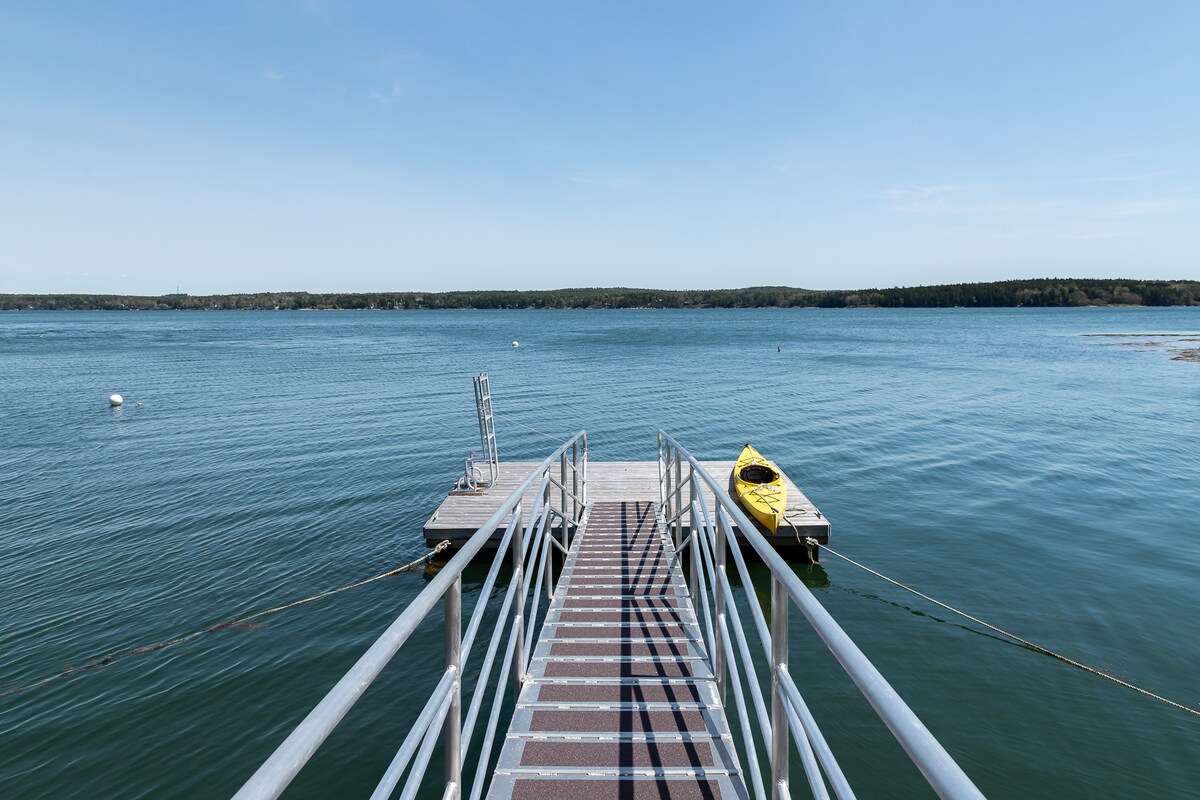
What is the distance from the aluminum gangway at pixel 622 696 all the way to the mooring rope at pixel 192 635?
13.6 feet

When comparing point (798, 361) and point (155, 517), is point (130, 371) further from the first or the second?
point (798, 361)

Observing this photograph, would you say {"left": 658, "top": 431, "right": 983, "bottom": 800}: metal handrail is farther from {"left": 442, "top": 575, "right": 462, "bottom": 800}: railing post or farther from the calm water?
the calm water

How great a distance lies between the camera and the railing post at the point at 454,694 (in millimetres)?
2566

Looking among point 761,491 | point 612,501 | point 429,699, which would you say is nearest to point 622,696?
point 429,699

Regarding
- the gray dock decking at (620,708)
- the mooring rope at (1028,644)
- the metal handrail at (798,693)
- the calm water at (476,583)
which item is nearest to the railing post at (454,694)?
the gray dock decking at (620,708)

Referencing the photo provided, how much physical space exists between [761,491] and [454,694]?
942 cm

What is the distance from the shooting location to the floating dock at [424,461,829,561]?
11.0 meters

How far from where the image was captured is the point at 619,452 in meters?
20.3

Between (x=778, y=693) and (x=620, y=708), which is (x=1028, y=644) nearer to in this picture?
(x=620, y=708)

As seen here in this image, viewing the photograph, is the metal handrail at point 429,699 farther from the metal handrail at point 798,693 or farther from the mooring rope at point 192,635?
the mooring rope at point 192,635

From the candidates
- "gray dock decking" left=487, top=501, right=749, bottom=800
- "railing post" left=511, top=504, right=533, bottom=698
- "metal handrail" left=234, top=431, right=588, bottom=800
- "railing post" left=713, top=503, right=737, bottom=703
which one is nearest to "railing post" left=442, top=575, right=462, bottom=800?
"metal handrail" left=234, top=431, right=588, bottom=800

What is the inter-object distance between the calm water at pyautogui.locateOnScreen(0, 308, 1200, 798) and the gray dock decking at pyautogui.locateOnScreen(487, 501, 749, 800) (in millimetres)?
2983

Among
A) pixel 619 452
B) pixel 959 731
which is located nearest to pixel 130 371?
pixel 619 452

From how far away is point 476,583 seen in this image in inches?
444
